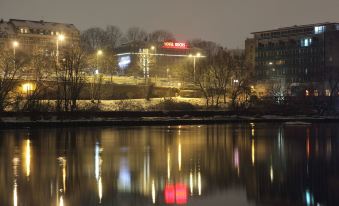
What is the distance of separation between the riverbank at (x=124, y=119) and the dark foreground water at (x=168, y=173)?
66.1ft

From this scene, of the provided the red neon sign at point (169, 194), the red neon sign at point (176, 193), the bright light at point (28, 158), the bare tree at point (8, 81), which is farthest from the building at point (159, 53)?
the red neon sign at point (169, 194)

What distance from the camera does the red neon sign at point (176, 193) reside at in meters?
19.1

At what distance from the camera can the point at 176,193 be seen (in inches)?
808

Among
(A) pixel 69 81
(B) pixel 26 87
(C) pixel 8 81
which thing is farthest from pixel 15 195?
(B) pixel 26 87

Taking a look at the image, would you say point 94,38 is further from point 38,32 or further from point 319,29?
point 319,29

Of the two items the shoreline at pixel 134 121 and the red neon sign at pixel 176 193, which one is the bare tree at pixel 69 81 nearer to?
the shoreline at pixel 134 121

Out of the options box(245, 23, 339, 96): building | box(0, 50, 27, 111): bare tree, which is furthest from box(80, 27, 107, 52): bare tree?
box(0, 50, 27, 111): bare tree

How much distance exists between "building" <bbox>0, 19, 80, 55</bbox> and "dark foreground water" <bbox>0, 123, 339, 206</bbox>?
130050 mm

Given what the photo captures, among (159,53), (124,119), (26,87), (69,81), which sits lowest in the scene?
(124,119)

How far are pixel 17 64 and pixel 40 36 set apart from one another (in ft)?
307

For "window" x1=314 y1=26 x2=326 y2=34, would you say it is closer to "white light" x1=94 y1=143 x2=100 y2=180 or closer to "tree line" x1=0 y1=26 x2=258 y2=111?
"tree line" x1=0 y1=26 x2=258 y2=111

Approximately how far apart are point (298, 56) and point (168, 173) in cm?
15373

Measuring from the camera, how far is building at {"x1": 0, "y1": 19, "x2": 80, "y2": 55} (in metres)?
164

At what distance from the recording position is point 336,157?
3119 cm
